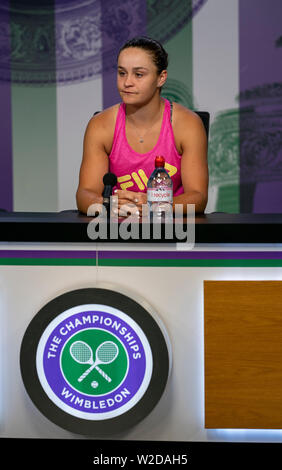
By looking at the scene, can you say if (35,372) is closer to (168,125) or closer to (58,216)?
(58,216)

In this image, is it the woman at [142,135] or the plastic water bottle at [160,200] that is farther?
the woman at [142,135]

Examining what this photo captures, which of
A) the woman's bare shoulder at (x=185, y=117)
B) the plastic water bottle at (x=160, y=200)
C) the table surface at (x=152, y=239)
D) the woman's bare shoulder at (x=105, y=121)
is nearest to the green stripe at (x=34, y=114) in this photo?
the woman's bare shoulder at (x=105, y=121)

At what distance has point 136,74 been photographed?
256cm

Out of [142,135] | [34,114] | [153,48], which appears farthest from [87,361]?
[34,114]

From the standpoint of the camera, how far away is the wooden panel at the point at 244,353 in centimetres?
190

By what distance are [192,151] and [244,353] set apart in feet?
3.17

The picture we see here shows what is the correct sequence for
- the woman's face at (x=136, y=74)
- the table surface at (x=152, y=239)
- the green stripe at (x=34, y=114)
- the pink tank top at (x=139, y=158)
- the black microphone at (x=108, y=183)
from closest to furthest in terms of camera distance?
the table surface at (x=152, y=239) < the black microphone at (x=108, y=183) < the woman's face at (x=136, y=74) < the pink tank top at (x=139, y=158) < the green stripe at (x=34, y=114)

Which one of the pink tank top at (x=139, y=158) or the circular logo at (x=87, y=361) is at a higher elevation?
the pink tank top at (x=139, y=158)

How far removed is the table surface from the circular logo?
167 millimetres

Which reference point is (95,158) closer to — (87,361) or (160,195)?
(160,195)

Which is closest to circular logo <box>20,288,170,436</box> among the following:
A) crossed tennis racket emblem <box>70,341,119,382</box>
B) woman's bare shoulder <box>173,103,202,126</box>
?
crossed tennis racket emblem <box>70,341,119,382</box>

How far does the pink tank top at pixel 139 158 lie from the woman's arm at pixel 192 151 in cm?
4

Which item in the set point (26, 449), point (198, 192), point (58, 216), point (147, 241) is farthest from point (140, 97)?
point (26, 449)

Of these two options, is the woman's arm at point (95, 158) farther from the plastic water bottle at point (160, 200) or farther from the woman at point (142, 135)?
the plastic water bottle at point (160, 200)
